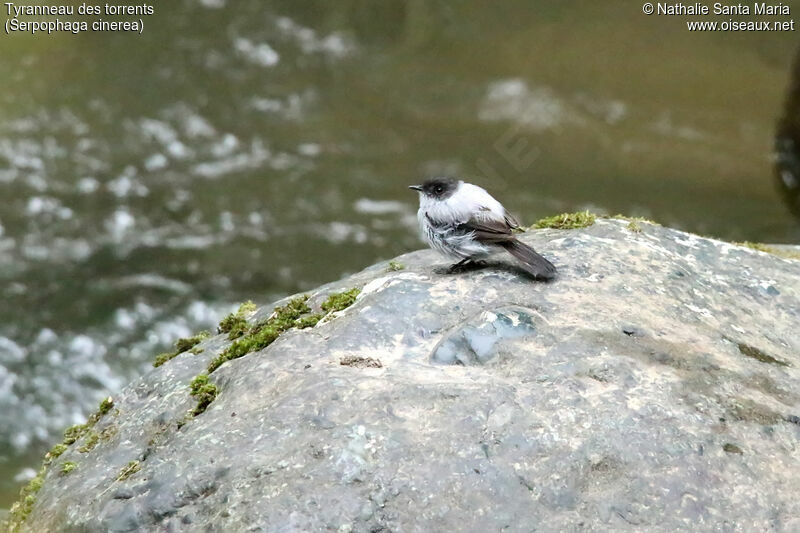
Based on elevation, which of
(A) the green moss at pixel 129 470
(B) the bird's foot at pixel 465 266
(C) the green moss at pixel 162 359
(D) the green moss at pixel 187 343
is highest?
(B) the bird's foot at pixel 465 266

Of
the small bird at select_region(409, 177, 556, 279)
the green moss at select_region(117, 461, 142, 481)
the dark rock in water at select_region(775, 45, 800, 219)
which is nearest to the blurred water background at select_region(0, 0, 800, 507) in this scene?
the dark rock in water at select_region(775, 45, 800, 219)

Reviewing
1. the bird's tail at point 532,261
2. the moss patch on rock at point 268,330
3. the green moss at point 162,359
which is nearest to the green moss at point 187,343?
the green moss at point 162,359

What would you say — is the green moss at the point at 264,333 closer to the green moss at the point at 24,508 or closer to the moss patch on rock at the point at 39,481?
the moss patch on rock at the point at 39,481

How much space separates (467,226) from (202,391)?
6.27 ft

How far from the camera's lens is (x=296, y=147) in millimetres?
13734

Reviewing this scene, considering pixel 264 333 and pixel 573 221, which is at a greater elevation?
pixel 573 221

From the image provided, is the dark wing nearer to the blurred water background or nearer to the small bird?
the small bird

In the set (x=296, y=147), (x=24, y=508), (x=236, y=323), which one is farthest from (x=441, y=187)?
(x=296, y=147)

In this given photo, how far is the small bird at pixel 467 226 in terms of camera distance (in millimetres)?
4855

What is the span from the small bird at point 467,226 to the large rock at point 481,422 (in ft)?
0.50

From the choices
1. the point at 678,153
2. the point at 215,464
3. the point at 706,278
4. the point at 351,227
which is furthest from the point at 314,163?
the point at 215,464

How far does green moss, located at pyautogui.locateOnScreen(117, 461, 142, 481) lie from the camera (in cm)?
387

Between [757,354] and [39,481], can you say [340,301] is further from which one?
[757,354]

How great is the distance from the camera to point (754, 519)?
3.32 meters
